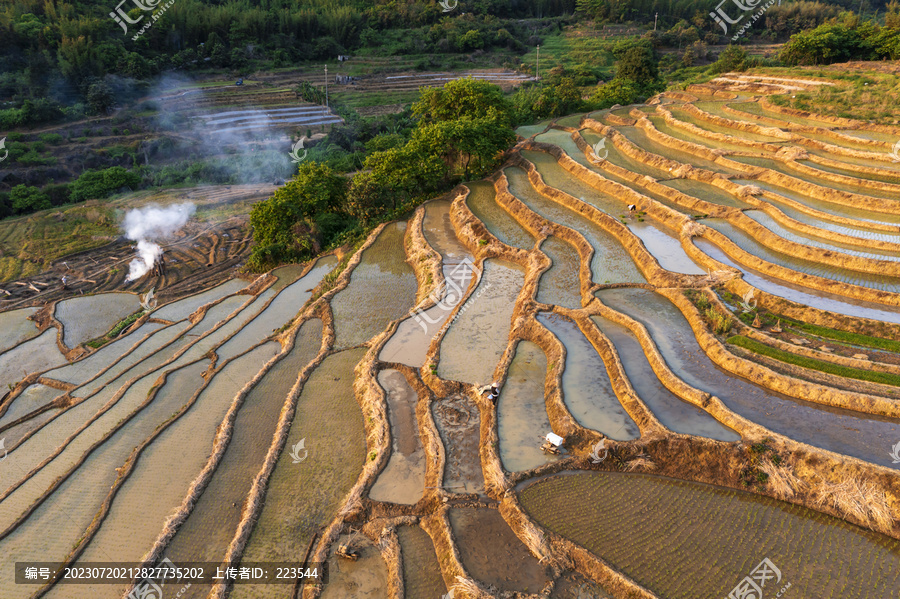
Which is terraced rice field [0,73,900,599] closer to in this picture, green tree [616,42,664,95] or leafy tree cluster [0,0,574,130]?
Answer: green tree [616,42,664,95]

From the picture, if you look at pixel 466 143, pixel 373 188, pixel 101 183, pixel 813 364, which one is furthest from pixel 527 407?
pixel 101 183

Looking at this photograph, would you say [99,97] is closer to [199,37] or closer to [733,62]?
[199,37]

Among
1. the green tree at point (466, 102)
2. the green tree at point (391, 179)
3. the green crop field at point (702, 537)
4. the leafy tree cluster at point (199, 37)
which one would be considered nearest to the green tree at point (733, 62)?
the green tree at point (466, 102)

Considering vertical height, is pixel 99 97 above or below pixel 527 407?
above

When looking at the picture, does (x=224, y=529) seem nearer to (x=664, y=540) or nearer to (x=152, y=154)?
(x=664, y=540)

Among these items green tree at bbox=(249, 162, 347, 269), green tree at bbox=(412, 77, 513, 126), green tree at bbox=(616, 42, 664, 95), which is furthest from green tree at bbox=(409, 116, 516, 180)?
green tree at bbox=(616, 42, 664, 95)
